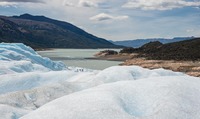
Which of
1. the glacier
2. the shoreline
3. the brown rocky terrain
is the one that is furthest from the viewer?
the brown rocky terrain

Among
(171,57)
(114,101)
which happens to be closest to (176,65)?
(171,57)

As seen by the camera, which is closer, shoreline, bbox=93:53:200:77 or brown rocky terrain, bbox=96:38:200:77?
shoreline, bbox=93:53:200:77

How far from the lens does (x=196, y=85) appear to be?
890 centimetres

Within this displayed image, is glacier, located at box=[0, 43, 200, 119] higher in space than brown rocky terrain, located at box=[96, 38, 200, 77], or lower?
higher

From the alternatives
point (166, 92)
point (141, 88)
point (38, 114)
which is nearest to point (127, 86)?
point (141, 88)

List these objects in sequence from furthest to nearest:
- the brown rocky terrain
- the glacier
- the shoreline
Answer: the brown rocky terrain
the shoreline
the glacier

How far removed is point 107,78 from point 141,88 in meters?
4.17

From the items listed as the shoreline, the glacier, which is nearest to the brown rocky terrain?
the shoreline

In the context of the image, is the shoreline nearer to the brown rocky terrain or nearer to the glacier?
the brown rocky terrain

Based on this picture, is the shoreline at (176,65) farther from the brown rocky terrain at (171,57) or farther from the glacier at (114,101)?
the glacier at (114,101)

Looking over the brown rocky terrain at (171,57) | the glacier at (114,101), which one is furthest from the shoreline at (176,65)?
the glacier at (114,101)

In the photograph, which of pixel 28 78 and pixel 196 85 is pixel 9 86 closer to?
pixel 28 78

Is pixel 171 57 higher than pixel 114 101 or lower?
lower

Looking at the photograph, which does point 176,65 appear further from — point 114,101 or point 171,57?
point 114,101
